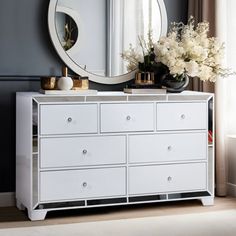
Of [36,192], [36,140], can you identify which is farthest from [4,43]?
[36,192]

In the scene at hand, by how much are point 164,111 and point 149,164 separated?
1.32 feet

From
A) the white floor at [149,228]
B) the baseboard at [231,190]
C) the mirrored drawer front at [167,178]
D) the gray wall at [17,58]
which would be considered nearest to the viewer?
the white floor at [149,228]

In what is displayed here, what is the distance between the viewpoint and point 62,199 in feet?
13.7

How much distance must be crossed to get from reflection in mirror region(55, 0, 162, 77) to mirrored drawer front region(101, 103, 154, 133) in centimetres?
56

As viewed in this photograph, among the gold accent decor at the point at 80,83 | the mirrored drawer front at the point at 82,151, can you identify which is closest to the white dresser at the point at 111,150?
the mirrored drawer front at the point at 82,151

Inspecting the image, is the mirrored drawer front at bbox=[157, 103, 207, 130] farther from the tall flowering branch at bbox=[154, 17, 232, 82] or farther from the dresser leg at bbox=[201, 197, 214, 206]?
the dresser leg at bbox=[201, 197, 214, 206]

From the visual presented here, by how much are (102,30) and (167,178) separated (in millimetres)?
1257

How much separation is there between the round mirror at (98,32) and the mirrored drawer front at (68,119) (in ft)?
1.98

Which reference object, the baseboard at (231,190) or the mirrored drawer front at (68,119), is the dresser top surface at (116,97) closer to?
the mirrored drawer front at (68,119)

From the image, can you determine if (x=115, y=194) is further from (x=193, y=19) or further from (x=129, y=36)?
(x=193, y=19)

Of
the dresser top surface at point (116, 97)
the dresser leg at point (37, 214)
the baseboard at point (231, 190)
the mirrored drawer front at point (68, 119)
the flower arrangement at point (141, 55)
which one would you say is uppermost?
the flower arrangement at point (141, 55)

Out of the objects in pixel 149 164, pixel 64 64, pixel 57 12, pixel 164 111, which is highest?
pixel 57 12

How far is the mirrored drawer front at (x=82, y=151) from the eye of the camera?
13.5ft

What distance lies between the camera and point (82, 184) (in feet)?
13.8
